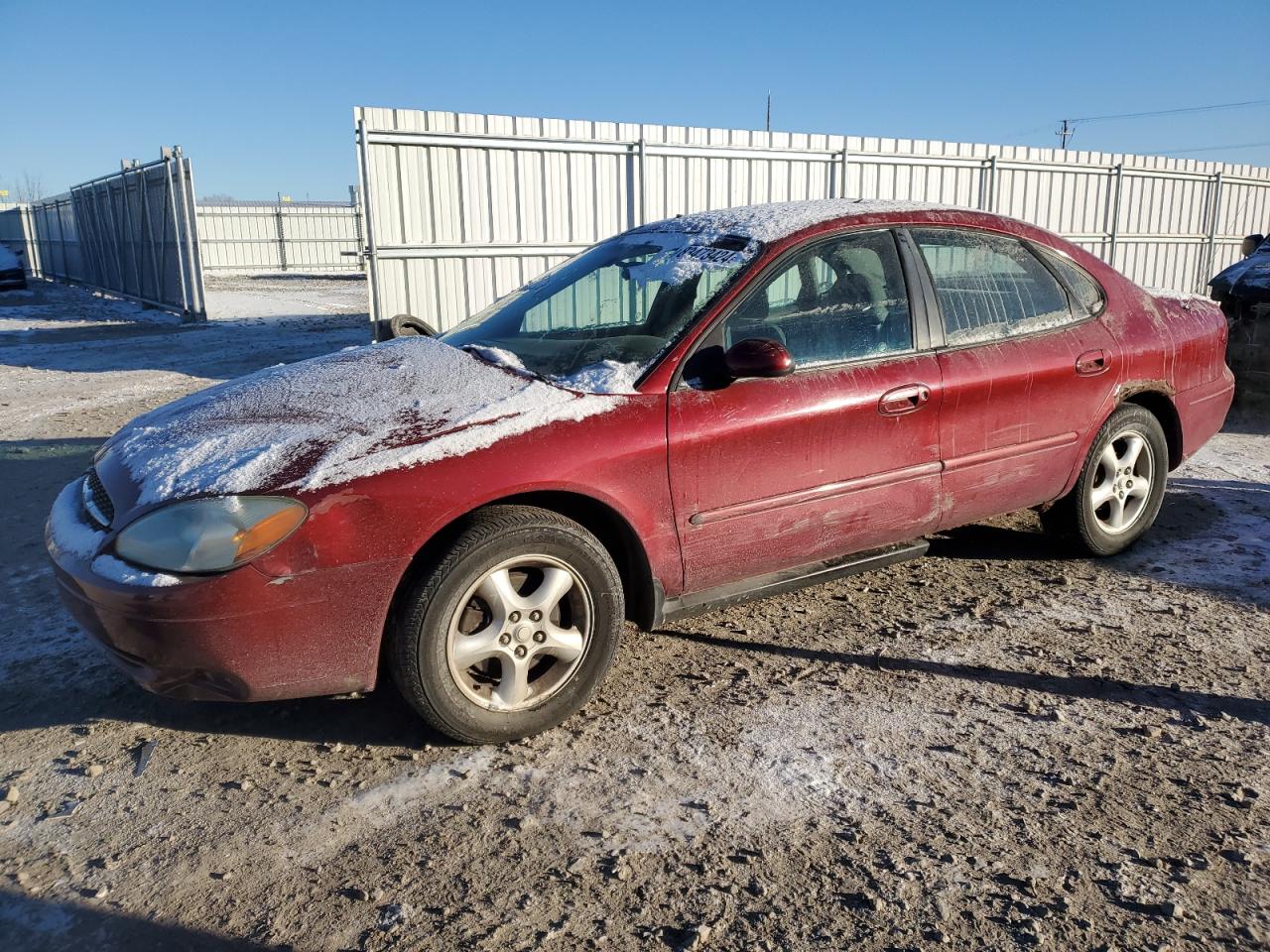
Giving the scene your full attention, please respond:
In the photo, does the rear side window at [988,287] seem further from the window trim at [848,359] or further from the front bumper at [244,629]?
the front bumper at [244,629]

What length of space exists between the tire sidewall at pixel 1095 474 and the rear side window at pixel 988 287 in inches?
22.2

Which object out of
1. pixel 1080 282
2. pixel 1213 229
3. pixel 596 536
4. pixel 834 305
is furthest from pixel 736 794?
pixel 1213 229

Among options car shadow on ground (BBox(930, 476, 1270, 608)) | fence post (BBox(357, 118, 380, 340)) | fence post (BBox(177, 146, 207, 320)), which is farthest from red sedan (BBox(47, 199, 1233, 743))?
fence post (BBox(177, 146, 207, 320))

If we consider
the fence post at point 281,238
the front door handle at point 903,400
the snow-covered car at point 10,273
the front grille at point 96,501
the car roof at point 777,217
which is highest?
the fence post at point 281,238

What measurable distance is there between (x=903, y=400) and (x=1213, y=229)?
15890 millimetres

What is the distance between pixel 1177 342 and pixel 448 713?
379 cm

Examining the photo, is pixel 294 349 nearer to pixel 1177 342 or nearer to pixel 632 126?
pixel 632 126

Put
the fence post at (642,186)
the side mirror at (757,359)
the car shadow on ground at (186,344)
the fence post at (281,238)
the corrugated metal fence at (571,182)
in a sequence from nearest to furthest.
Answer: the side mirror at (757,359), the corrugated metal fence at (571,182), the fence post at (642,186), the car shadow on ground at (186,344), the fence post at (281,238)

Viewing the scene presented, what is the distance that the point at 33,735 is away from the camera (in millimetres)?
3027

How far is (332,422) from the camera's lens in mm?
2895

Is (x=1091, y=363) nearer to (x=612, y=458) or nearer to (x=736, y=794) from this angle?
(x=612, y=458)

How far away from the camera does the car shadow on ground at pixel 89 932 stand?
210cm

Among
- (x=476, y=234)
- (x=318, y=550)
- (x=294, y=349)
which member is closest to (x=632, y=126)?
(x=476, y=234)

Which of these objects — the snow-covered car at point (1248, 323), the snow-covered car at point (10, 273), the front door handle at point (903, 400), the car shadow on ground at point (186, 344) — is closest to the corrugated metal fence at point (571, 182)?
the car shadow on ground at point (186, 344)
